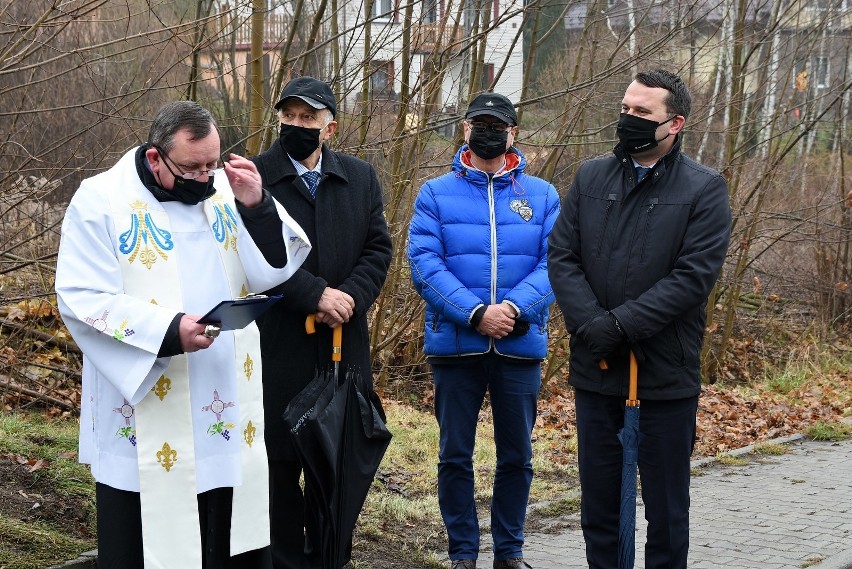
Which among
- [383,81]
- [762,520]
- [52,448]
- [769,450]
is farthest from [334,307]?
[769,450]

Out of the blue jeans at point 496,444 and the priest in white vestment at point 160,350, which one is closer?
the priest in white vestment at point 160,350

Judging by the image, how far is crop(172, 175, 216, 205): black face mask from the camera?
4.33 meters

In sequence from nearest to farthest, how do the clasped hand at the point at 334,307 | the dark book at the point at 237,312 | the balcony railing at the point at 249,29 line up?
the dark book at the point at 237,312 → the clasped hand at the point at 334,307 → the balcony railing at the point at 249,29

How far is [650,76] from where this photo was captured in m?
5.22

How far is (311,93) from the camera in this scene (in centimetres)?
538

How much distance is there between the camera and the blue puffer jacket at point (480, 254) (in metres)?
5.79

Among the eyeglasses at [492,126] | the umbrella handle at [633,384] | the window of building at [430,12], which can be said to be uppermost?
the window of building at [430,12]

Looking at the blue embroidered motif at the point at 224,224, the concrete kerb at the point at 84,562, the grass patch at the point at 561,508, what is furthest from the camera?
the grass patch at the point at 561,508

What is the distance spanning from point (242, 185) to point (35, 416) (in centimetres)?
473

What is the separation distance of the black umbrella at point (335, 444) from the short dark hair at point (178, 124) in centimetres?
127

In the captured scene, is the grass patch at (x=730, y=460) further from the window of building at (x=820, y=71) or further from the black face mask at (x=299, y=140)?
the window of building at (x=820, y=71)

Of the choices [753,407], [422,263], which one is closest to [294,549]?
[422,263]

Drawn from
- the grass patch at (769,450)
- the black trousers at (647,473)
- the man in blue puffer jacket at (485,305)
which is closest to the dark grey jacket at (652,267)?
the black trousers at (647,473)

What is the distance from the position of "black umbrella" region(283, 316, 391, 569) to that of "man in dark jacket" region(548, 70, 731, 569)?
0.97 metres
